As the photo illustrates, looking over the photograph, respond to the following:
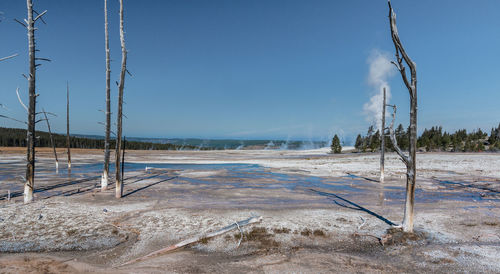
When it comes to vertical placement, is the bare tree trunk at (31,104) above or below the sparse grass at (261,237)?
above

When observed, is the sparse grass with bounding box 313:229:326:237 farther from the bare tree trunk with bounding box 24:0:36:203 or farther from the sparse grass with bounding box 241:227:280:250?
the bare tree trunk with bounding box 24:0:36:203

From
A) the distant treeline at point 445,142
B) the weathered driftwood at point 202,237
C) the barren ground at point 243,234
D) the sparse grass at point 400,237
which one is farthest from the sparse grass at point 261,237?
the distant treeline at point 445,142

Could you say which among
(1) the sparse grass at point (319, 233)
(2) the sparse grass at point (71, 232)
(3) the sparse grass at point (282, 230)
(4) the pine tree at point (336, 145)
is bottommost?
(1) the sparse grass at point (319, 233)

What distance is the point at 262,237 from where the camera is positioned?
763cm

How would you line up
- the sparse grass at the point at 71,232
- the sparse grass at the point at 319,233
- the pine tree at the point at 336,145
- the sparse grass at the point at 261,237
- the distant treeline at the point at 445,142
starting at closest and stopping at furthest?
the sparse grass at the point at 261,237 → the sparse grass at the point at 71,232 → the sparse grass at the point at 319,233 → the distant treeline at the point at 445,142 → the pine tree at the point at 336,145

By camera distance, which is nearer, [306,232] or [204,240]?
[204,240]

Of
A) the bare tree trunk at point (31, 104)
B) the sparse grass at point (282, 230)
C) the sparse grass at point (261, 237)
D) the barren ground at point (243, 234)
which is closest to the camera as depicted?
the barren ground at point (243, 234)

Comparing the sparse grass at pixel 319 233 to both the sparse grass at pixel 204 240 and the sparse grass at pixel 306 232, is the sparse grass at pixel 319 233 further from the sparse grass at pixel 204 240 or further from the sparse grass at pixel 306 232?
the sparse grass at pixel 204 240

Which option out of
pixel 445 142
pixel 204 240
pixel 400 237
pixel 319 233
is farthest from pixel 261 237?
pixel 445 142

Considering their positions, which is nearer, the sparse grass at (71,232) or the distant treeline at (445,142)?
the sparse grass at (71,232)

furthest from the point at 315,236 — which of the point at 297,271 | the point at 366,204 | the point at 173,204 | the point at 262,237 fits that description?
the point at 173,204

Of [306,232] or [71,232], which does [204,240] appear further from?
[71,232]

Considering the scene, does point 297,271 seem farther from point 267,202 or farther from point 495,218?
point 495,218

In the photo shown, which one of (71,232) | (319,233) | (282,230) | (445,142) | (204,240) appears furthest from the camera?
(445,142)
